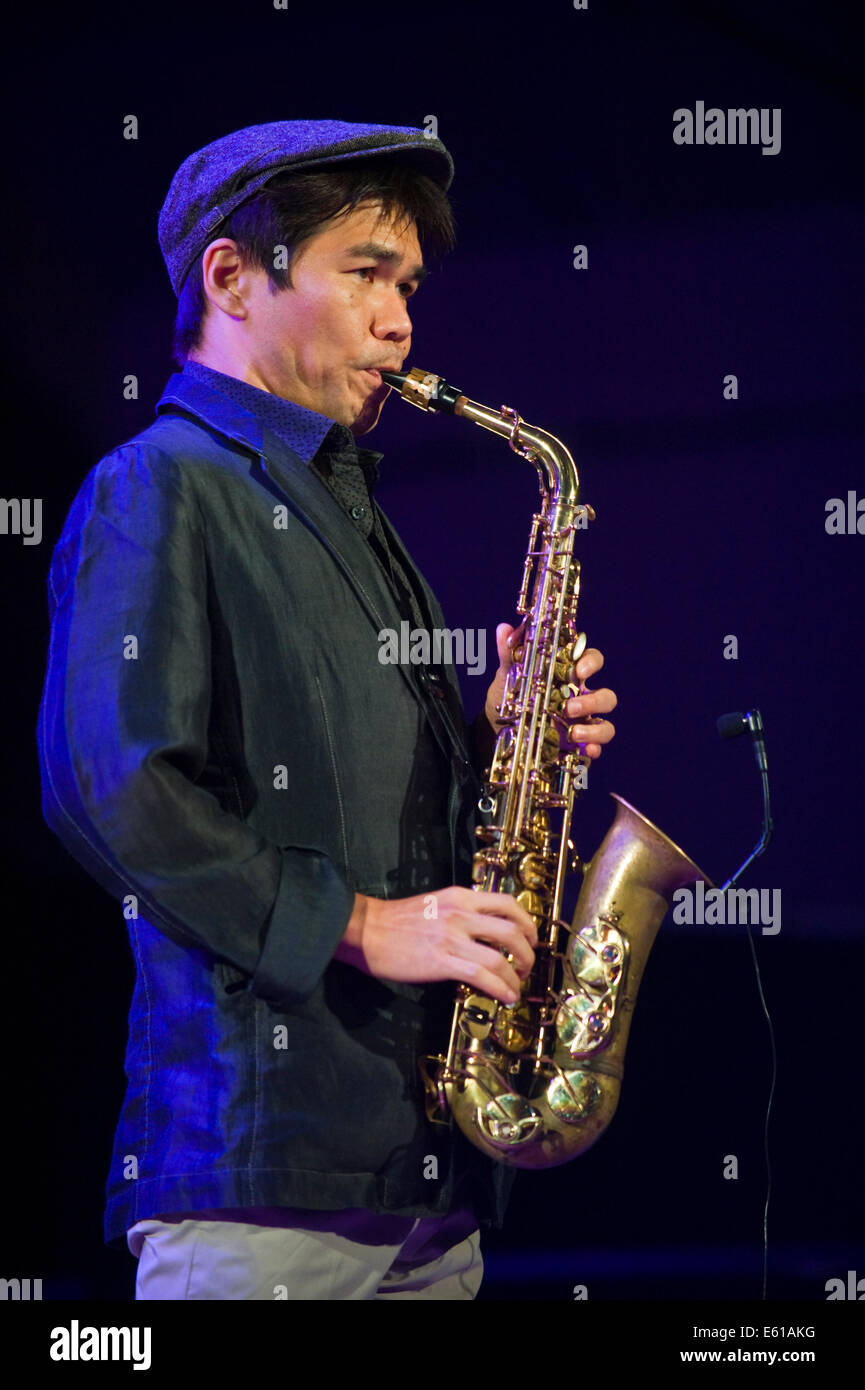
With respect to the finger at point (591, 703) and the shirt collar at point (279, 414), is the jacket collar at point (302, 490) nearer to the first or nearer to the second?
the shirt collar at point (279, 414)

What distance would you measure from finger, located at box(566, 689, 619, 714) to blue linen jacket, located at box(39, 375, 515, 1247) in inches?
14.9

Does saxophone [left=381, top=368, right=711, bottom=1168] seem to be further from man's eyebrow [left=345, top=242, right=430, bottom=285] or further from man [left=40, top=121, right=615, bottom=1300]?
man's eyebrow [left=345, top=242, right=430, bottom=285]

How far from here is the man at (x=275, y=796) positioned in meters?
1.66

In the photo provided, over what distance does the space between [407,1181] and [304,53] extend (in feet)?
8.91

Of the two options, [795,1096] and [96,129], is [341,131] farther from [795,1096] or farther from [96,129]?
[795,1096]

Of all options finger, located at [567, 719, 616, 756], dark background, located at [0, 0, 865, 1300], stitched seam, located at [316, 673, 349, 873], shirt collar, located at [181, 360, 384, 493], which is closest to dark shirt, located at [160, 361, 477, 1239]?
shirt collar, located at [181, 360, 384, 493]

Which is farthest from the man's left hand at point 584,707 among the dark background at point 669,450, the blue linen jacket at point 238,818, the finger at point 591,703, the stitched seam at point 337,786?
the dark background at point 669,450

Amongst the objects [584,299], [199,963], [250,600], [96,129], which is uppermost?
[96,129]

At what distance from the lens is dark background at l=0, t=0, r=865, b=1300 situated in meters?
3.41

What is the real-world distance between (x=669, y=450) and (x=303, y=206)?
1.68 metres

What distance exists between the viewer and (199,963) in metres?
1.75

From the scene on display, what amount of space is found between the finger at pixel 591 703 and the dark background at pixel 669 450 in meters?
1.24

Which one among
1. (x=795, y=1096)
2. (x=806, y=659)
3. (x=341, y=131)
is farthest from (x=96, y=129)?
(x=795, y=1096)

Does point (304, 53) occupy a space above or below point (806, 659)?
above
